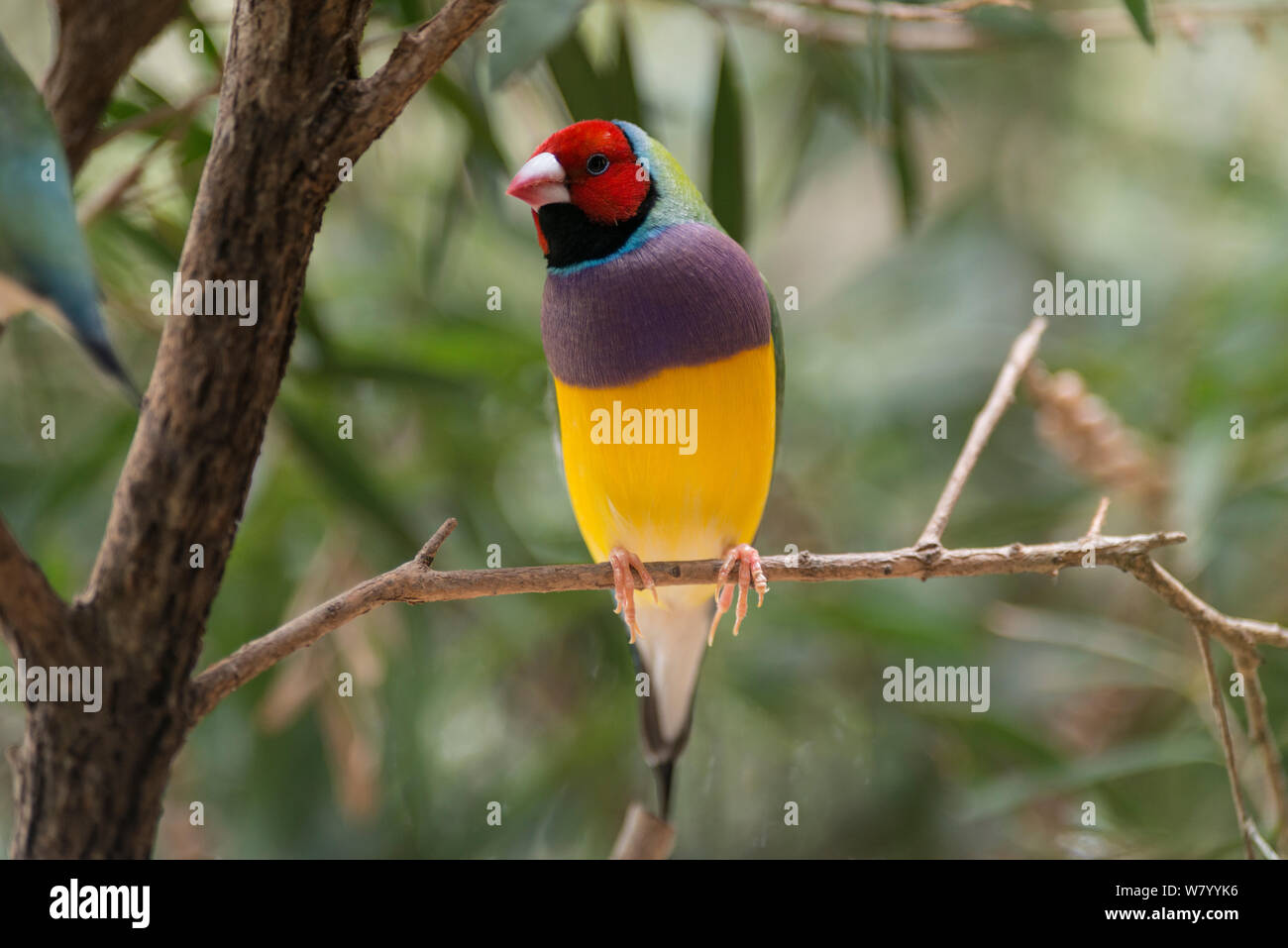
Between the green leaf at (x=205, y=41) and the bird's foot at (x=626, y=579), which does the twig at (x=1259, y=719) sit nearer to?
the bird's foot at (x=626, y=579)

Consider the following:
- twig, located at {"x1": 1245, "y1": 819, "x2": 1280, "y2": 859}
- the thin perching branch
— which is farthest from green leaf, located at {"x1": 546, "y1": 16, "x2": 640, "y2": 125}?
twig, located at {"x1": 1245, "y1": 819, "x2": 1280, "y2": 859}

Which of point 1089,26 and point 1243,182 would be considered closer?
point 1089,26

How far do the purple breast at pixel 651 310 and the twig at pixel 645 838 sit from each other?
0.59 meters

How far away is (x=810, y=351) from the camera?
3459 millimetres

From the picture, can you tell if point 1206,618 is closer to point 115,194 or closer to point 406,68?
point 406,68

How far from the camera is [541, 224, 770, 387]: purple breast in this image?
4.53 ft

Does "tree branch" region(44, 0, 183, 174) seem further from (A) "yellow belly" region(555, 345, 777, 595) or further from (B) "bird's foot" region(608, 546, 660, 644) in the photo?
(B) "bird's foot" region(608, 546, 660, 644)

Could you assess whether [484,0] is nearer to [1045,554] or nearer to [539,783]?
[1045,554]

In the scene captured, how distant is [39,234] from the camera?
1.24 metres

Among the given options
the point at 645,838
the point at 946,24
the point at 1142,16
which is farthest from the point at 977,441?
the point at 946,24

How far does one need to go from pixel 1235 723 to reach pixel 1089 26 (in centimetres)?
145

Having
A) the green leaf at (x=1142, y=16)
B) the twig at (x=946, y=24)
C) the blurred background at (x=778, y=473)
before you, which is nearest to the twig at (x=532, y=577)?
the green leaf at (x=1142, y=16)

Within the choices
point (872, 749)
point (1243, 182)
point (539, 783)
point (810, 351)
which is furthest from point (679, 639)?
point (1243, 182)

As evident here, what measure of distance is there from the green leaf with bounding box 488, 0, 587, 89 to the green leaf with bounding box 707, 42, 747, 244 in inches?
18.7
